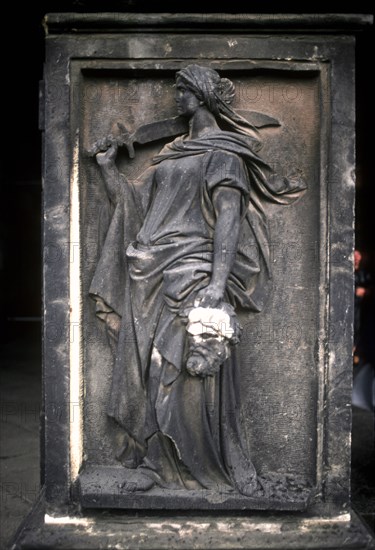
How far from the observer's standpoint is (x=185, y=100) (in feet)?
8.77

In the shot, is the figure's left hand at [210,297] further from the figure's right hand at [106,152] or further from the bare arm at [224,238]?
the figure's right hand at [106,152]

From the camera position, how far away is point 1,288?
855 cm

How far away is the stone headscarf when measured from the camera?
263 cm

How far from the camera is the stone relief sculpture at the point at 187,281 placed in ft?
8.54

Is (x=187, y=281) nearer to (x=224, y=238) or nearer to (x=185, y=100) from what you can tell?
(x=224, y=238)

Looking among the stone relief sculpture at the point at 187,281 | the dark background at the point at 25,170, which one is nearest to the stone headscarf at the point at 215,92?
the stone relief sculpture at the point at 187,281

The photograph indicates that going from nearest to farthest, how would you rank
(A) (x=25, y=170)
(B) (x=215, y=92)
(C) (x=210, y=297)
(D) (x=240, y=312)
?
(C) (x=210, y=297), (B) (x=215, y=92), (D) (x=240, y=312), (A) (x=25, y=170)

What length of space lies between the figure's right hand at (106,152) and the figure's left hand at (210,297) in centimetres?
71

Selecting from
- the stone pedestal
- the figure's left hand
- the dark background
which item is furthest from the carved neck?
the dark background

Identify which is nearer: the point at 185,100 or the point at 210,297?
the point at 210,297

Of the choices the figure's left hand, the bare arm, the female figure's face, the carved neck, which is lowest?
the figure's left hand

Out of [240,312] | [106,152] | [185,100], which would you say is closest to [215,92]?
[185,100]

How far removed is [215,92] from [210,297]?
87 centimetres

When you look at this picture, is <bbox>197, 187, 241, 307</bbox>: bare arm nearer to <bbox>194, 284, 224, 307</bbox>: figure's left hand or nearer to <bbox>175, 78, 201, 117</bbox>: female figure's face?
<bbox>194, 284, 224, 307</bbox>: figure's left hand
